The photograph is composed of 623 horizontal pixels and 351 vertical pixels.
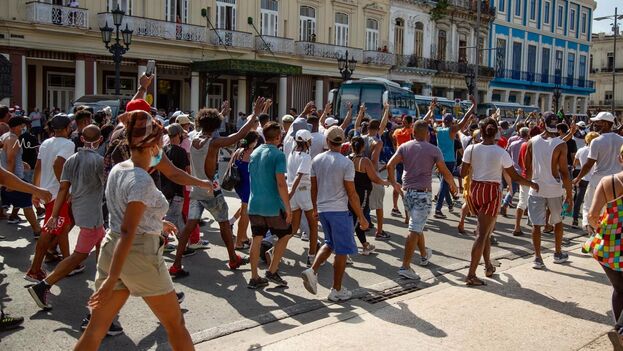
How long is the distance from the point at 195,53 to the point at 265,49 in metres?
3.74

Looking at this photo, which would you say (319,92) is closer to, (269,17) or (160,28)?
(269,17)

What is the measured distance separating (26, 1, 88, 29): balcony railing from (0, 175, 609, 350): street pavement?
1564 centimetres

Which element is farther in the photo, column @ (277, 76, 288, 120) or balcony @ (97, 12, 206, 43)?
column @ (277, 76, 288, 120)

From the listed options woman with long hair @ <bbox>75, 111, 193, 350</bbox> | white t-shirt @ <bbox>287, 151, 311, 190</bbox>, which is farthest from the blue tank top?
woman with long hair @ <bbox>75, 111, 193, 350</bbox>

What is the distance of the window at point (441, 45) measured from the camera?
40906 millimetres

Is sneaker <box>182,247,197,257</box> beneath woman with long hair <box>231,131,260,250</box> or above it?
beneath

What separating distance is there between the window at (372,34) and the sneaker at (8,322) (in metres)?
31.8

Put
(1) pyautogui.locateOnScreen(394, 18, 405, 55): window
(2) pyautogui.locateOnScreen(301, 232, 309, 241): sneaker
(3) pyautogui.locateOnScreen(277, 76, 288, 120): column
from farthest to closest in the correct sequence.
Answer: (1) pyautogui.locateOnScreen(394, 18, 405, 55): window < (3) pyautogui.locateOnScreen(277, 76, 288, 120): column < (2) pyautogui.locateOnScreen(301, 232, 309, 241): sneaker

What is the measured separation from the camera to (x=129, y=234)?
12.0ft

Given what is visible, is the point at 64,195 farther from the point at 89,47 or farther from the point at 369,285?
the point at 89,47

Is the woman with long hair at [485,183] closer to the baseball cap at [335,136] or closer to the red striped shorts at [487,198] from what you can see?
the red striped shorts at [487,198]

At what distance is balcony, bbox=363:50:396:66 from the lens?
114 ft

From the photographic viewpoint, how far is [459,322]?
5.72 meters

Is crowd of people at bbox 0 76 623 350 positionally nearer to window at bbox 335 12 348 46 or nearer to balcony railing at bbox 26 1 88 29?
balcony railing at bbox 26 1 88 29
